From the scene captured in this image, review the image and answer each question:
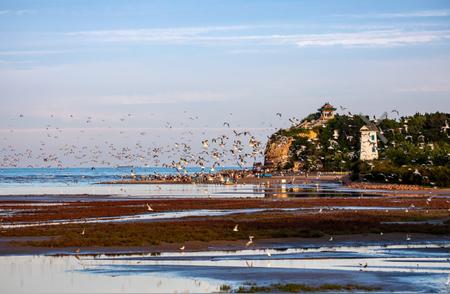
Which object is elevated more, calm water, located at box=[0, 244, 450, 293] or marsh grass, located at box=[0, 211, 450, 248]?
marsh grass, located at box=[0, 211, 450, 248]

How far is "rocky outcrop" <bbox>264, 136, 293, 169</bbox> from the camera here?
16988cm

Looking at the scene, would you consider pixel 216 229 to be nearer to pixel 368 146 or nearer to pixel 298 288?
pixel 298 288

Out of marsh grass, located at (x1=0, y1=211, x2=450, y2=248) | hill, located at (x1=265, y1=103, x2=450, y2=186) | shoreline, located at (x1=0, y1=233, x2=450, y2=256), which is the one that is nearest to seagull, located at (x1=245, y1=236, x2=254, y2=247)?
shoreline, located at (x1=0, y1=233, x2=450, y2=256)

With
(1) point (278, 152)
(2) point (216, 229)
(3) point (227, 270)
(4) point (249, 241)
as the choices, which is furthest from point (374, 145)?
(3) point (227, 270)

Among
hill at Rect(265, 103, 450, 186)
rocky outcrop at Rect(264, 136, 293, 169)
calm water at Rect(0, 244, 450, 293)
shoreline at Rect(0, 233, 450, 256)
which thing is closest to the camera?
calm water at Rect(0, 244, 450, 293)

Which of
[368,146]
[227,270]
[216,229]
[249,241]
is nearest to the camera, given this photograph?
[227,270]

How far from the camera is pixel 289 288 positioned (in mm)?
25891

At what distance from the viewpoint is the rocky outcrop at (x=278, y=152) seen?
16988 cm

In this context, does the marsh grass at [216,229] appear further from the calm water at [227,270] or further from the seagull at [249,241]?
the calm water at [227,270]

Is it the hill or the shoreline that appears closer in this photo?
the shoreline

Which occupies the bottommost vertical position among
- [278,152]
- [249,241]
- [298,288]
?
[298,288]

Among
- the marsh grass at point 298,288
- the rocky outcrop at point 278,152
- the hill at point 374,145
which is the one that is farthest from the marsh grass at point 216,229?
the rocky outcrop at point 278,152

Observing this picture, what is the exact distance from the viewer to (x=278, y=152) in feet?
571

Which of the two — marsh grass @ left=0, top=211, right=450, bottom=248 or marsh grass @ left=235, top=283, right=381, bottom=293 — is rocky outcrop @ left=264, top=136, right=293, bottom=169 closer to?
marsh grass @ left=0, top=211, right=450, bottom=248
